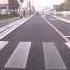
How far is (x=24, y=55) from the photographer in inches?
336

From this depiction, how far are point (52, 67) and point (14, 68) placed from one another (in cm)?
101

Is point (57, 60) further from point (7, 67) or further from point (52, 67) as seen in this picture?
point (7, 67)

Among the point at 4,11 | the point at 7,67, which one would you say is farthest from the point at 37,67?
the point at 4,11

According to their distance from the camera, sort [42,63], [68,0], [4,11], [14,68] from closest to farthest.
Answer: [14,68] → [42,63] → [4,11] → [68,0]

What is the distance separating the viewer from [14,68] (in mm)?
6516

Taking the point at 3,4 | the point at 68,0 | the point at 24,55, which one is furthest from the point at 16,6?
the point at 24,55

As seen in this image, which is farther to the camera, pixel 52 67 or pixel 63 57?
pixel 63 57

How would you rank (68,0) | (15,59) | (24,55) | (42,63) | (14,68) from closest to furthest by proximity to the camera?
1. (14,68)
2. (42,63)
3. (15,59)
4. (24,55)
5. (68,0)

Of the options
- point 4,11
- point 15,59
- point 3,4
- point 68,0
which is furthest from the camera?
point 68,0

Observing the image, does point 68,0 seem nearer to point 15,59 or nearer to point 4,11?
point 4,11

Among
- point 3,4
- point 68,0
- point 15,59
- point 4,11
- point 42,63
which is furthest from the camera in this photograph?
point 68,0

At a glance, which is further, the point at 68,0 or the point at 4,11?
the point at 68,0

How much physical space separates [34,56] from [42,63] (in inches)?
44.5

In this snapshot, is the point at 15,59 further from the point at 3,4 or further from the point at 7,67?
the point at 3,4
